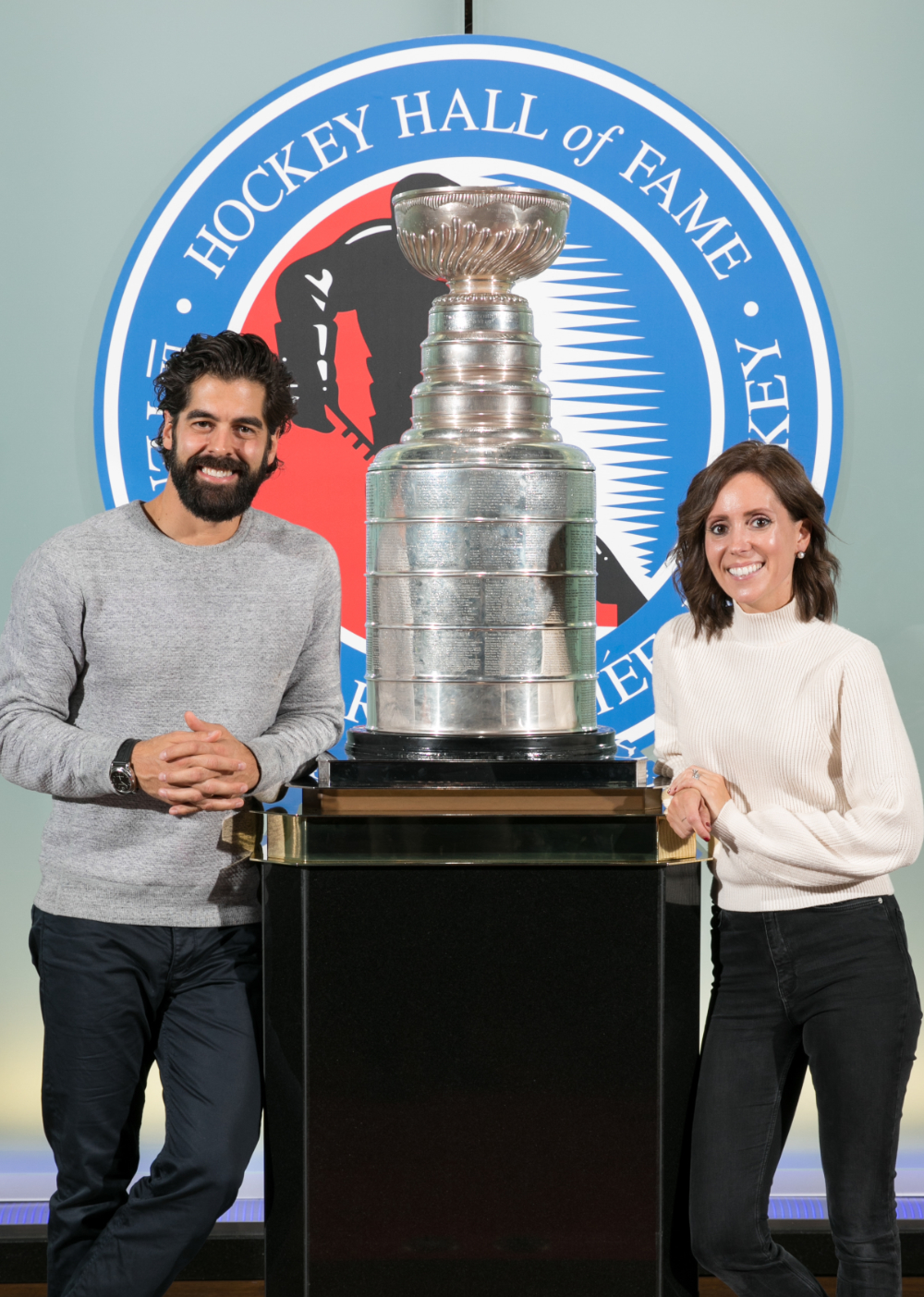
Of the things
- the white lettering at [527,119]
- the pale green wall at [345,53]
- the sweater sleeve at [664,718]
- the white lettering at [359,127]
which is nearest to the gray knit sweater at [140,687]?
the sweater sleeve at [664,718]

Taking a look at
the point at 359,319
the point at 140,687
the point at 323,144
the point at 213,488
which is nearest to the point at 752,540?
the point at 213,488

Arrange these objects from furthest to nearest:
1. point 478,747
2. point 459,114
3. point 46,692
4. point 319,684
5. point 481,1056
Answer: point 459,114 → point 319,684 → point 46,692 → point 478,747 → point 481,1056

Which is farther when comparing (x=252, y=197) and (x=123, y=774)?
(x=252, y=197)

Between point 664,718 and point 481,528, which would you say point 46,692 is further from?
point 664,718

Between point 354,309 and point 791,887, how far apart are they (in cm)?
172

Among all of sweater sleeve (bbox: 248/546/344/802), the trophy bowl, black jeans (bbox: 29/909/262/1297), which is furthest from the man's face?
Answer: black jeans (bbox: 29/909/262/1297)

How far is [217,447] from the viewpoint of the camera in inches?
81.3

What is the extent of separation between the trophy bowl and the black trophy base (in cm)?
68

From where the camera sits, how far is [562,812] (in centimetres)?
174

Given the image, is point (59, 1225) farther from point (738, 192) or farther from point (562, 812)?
point (738, 192)

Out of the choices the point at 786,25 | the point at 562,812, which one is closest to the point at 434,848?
the point at 562,812

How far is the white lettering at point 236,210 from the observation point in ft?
9.64

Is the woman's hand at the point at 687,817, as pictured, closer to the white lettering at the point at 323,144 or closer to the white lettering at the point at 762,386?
the white lettering at the point at 762,386

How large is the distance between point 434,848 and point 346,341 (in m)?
1.58
